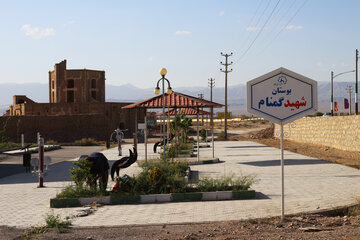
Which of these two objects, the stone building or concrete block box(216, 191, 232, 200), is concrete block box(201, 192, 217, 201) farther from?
the stone building

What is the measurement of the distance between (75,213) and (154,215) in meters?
1.63

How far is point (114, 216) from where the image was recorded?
30.5ft

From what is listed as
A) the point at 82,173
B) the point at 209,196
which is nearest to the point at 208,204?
the point at 209,196

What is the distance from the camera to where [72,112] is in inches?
2354

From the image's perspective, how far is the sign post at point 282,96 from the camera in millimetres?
9211

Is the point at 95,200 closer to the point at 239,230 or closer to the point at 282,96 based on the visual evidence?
the point at 239,230

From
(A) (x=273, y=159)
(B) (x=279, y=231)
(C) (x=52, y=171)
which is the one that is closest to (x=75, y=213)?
(B) (x=279, y=231)

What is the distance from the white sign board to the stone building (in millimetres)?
A: 32404

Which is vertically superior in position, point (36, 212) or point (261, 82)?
point (261, 82)

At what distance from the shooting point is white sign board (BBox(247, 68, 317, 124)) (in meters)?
9.21

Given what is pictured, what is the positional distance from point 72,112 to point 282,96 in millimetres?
52643

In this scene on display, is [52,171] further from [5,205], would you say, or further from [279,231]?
[279,231]

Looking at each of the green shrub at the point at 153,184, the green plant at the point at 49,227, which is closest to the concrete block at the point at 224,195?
the green shrub at the point at 153,184

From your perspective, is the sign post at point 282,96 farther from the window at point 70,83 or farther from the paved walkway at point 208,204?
the window at point 70,83
